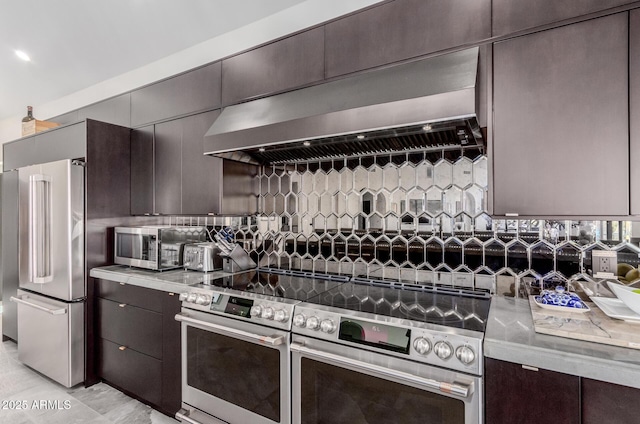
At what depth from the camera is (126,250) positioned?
2.70 meters

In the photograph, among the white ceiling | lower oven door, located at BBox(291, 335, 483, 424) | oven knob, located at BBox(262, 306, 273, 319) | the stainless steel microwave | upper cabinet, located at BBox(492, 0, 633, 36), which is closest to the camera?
lower oven door, located at BBox(291, 335, 483, 424)

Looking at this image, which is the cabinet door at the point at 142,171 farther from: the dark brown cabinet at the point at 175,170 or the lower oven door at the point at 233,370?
the lower oven door at the point at 233,370

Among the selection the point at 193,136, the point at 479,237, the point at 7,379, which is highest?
the point at 193,136

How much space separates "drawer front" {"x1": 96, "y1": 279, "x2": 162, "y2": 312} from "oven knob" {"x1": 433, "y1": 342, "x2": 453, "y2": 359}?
180cm

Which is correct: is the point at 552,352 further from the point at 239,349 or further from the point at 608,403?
the point at 239,349

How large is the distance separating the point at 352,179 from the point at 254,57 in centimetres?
108

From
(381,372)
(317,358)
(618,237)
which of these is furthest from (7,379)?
(618,237)

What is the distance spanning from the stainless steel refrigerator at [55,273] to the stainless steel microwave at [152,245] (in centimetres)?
28

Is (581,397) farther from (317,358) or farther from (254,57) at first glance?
(254,57)

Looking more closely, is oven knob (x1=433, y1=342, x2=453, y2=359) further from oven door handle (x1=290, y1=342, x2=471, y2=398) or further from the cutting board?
the cutting board

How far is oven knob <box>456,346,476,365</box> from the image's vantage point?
3.99ft

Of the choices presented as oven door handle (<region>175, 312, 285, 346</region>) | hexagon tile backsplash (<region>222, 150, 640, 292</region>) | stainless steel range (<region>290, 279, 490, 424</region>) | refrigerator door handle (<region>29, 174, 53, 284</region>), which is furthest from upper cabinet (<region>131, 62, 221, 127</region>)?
stainless steel range (<region>290, 279, 490, 424</region>)

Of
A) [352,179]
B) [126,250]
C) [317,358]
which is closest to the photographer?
[317,358]

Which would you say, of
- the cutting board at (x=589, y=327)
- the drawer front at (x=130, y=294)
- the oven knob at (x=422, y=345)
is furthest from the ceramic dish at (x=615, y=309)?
the drawer front at (x=130, y=294)
